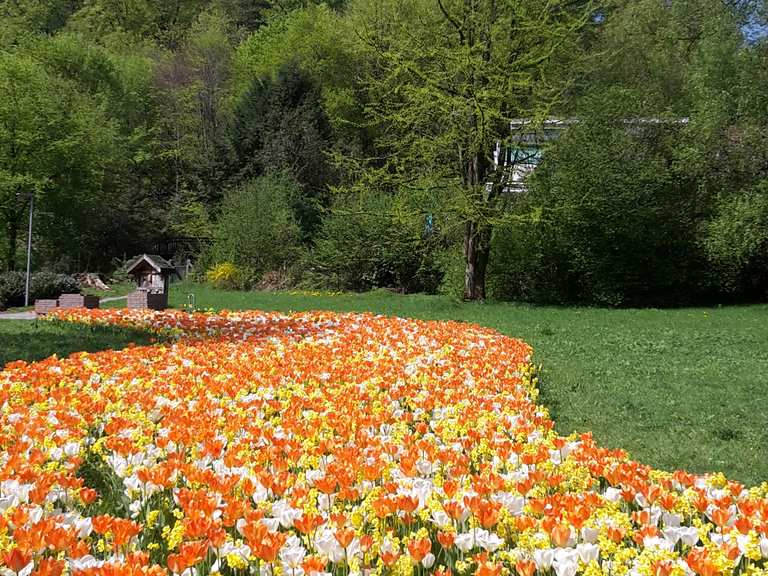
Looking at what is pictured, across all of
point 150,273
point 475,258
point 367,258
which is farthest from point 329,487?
point 367,258

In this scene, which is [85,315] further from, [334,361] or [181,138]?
[181,138]

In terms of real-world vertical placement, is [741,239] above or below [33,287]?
above

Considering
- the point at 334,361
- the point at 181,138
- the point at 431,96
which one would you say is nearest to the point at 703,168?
the point at 431,96

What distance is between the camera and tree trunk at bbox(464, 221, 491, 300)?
64.4ft

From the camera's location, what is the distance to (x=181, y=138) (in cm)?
4191

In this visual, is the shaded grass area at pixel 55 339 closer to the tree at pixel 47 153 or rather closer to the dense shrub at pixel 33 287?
the dense shrub at pixel 33 287

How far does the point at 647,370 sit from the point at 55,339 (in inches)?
309

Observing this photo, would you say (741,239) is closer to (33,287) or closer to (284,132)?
(33,287)

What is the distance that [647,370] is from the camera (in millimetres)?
8508

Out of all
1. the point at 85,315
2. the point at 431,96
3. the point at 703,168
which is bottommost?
the point at 85,315

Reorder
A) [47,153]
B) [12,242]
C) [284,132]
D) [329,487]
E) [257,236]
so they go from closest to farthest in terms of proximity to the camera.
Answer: [329,487] < [257,236] < [12,242] < [47,153] < [284,132]

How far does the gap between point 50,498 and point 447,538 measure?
1.72 m

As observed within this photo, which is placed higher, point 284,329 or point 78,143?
point 78,143

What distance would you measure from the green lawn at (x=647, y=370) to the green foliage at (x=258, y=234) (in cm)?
1110
